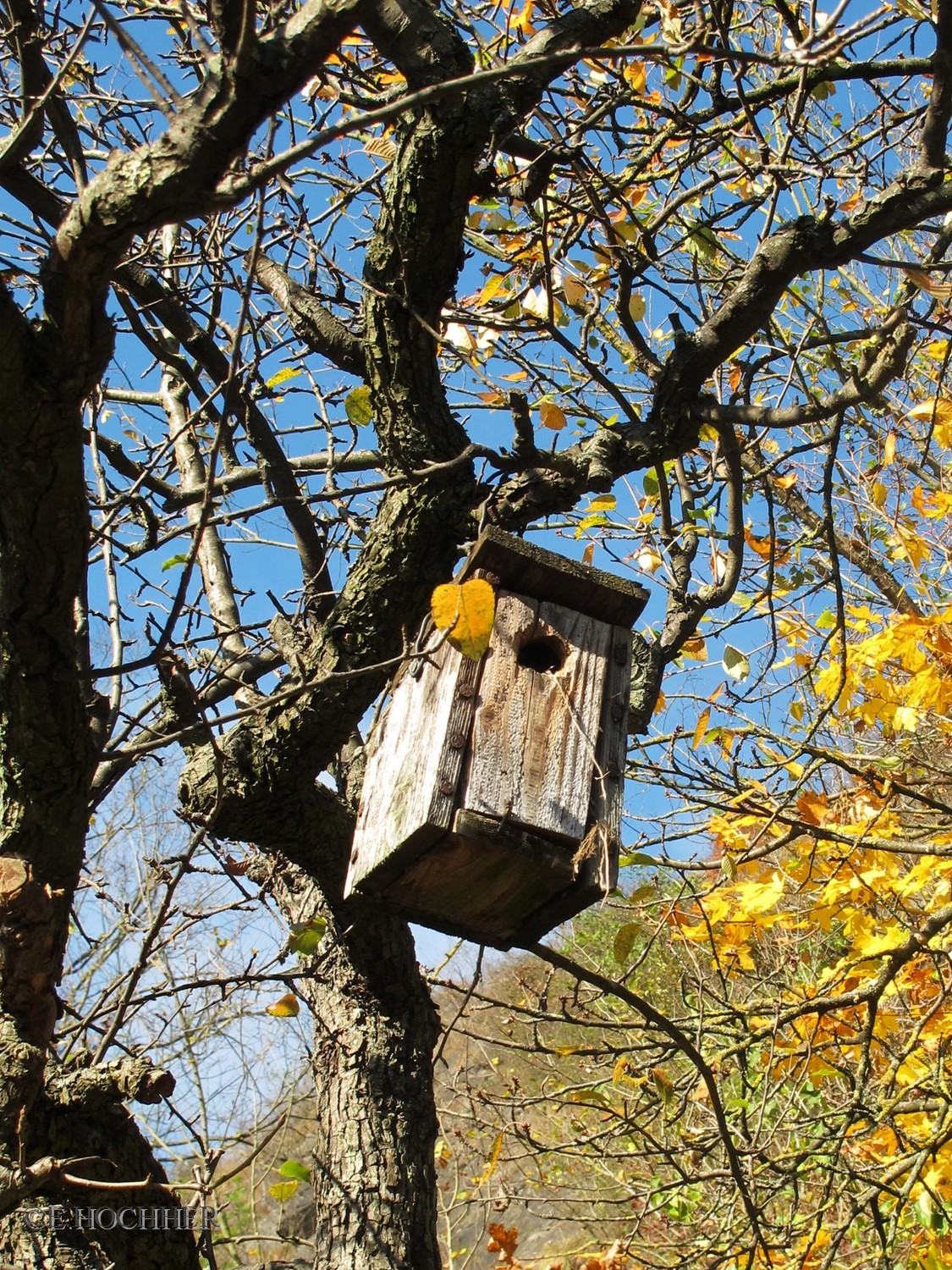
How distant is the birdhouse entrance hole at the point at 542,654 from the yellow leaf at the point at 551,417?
66cm

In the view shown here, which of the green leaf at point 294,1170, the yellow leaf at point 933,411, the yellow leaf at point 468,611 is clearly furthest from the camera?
the yellow leaf at point 933,411

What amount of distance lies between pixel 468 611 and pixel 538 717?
442mm

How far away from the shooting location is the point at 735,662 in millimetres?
3387

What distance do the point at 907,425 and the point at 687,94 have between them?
2.82m

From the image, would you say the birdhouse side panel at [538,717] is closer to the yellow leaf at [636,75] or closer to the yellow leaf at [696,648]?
the yellow leaf at [696,648]

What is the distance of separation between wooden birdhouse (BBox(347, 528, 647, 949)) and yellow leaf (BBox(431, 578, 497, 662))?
0.27m

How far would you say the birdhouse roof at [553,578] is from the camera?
6.85 feet

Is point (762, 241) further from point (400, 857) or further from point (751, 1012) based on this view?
point (751, 1012)

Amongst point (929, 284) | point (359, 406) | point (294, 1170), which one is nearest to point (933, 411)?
point (929, 284)

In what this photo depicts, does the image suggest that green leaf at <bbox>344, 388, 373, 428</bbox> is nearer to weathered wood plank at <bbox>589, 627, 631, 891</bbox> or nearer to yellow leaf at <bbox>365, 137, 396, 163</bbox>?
weathered wood plank at <bbox>589, 627, 631, 891</bbox>

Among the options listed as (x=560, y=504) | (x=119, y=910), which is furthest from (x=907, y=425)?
(x=119, y=910)

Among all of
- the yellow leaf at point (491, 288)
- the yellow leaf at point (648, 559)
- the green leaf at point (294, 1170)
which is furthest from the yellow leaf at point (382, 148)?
the green leaf at point (294, 1170)

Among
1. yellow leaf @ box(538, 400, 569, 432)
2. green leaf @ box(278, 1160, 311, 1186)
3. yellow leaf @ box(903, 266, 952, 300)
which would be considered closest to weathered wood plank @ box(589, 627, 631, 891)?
yellow leaf @ box(538, 400, 569, 432)

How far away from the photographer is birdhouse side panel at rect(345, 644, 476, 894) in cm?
191
